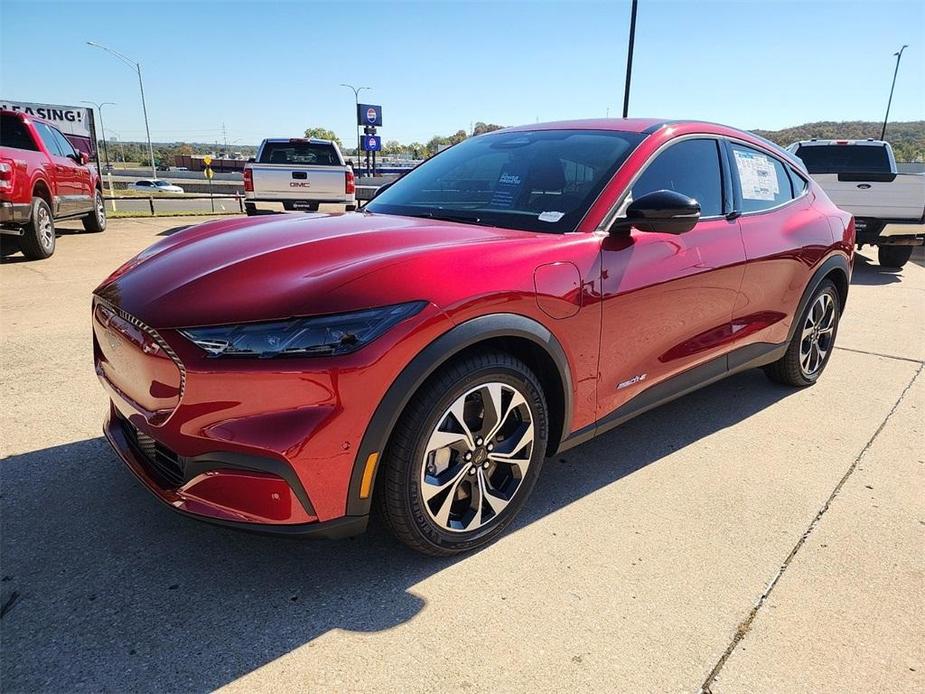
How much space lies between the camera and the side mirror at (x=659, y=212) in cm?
263

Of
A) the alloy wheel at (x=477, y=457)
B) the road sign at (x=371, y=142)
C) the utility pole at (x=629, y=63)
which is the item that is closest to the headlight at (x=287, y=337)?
the alloy wheel at (x=477, y=457)

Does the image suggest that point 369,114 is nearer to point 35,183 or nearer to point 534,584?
point 35,183

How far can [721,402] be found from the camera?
→ 4188mm

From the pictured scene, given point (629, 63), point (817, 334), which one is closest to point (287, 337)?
point (817, 334)

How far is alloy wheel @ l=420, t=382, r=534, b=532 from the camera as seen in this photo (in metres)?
2.26

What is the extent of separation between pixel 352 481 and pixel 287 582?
1.81 ft

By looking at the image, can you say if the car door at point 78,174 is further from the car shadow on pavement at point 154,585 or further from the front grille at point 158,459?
the front grille at point 158,459

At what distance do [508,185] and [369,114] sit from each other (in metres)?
66.4

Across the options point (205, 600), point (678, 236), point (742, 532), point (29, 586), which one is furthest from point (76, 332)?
point (742, 532)

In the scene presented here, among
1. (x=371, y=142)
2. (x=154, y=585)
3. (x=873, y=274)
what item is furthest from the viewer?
(x=371, y=142)

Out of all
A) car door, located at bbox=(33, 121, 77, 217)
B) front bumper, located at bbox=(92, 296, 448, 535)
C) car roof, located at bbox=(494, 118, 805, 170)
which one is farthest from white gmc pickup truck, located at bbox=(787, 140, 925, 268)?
car door, located at bbox=(33, 121, 77, 217)

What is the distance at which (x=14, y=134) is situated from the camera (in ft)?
27.8

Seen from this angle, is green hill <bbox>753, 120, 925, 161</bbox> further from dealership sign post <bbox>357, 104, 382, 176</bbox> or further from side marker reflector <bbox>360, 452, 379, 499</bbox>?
side marker reflector <bbox>360, 452, 379, 499</bbox>

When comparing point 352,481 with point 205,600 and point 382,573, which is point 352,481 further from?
point 205,600
